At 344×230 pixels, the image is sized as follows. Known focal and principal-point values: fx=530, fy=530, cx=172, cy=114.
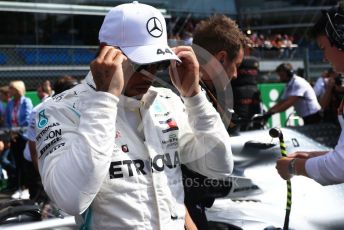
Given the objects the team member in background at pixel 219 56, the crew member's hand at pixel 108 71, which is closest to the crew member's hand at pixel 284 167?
the team member in background at pixel 219 56

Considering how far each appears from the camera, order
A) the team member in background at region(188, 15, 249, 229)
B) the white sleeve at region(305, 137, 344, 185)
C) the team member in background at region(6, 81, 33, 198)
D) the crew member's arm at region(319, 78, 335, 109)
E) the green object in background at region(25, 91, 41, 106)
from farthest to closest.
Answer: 1. the green object in background at region(25, 91, 41, 106)
2. the crew member's arm at region(319, 78, 335, 109)
3. the team member in background at region(6, 81, 33, 198)
4. the team member in background at region(188, 15, 249, 229)
5. the white sleeve at region(305, 137, 344, 185)

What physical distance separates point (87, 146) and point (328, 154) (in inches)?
45.5

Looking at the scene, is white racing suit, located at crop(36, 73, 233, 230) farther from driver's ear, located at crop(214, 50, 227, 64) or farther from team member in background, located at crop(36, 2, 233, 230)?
driver's ear, located at crop(214, 50, 227, 64)

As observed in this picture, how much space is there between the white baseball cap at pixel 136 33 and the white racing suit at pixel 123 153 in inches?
6.6

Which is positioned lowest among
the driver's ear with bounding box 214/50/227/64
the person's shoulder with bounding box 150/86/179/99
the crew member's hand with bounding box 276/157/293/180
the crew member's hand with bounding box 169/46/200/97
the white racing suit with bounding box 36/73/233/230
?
the crew member's hand with bounding box 276/157/293/180

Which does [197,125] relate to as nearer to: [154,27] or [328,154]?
[154,27]

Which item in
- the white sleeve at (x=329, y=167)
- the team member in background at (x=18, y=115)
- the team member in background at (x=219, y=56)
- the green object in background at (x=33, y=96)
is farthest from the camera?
the green object in background at (x=33, y=96)

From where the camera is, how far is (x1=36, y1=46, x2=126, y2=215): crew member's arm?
5.45 ft

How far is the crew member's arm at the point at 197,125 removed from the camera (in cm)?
206

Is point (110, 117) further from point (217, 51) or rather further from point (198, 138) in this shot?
point (217, 51)

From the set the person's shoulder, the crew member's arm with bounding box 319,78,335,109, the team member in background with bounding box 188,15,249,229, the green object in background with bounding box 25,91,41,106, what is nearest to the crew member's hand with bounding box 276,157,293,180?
the team member in background with bounding box 188,15,249,229

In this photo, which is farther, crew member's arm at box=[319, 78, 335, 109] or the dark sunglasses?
crew member's arm at box=[319, 78, 335, 109]

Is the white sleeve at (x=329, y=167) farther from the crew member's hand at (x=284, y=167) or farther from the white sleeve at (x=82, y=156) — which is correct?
the white sleeve at (x=82, y=156)

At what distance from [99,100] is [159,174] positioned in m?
0.37
